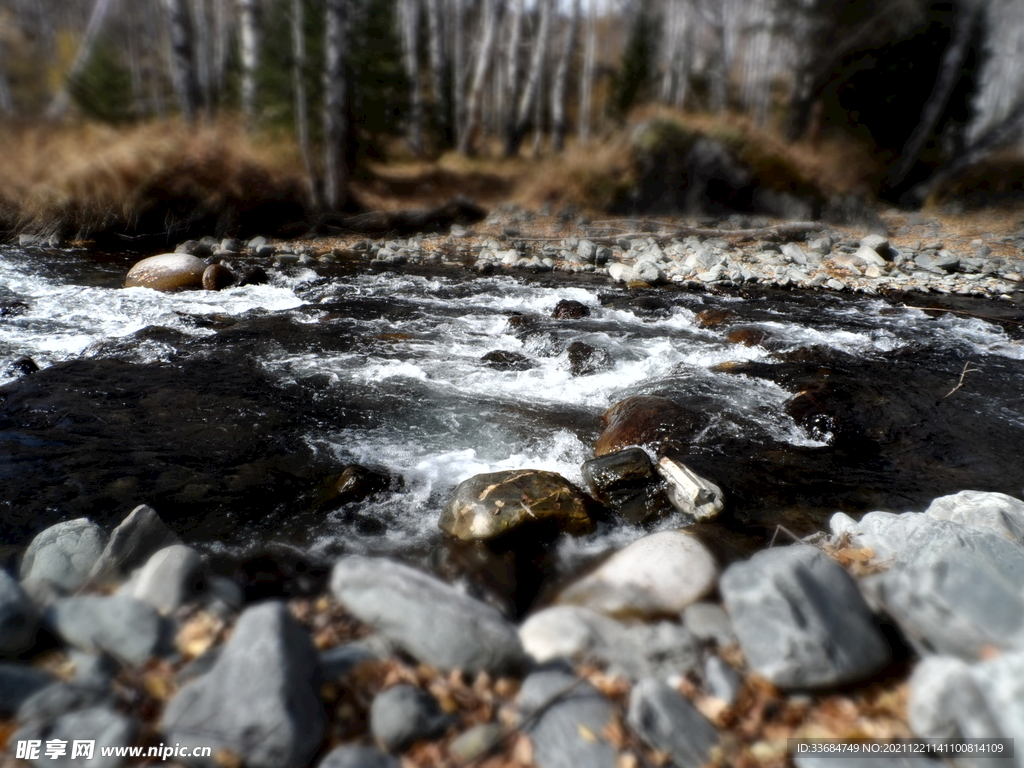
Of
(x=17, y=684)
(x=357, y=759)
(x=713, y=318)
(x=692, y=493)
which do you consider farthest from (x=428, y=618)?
(x=713, y=318)

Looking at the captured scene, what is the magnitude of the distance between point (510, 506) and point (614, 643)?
1282 mm

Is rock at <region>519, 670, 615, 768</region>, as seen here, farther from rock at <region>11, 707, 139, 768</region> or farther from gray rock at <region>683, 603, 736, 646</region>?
rock at <region>11, 707, 139, 768</region>

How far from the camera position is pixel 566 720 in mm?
1891

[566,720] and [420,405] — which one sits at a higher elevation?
[566,720]

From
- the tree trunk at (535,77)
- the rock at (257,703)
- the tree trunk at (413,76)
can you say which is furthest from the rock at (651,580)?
the tree trunk at (535,77)

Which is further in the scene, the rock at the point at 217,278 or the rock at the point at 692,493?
the rock at the point at 217,278

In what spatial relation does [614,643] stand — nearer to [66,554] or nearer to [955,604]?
[955,604]

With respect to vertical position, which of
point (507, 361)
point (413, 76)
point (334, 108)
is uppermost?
point (413, 76)

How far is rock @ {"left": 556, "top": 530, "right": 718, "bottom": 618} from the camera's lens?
2.55 m

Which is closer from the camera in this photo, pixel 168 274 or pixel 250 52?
pixel 168 274

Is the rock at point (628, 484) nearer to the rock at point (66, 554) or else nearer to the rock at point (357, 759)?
the rock at point (357, 759)

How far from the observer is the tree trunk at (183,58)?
45.4 ft

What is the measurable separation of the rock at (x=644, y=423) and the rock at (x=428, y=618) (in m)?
2.36

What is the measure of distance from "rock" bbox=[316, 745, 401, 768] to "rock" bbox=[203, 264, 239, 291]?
8275 mm
